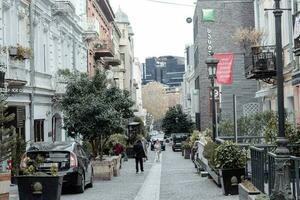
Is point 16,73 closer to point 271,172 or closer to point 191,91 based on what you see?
point 271,172

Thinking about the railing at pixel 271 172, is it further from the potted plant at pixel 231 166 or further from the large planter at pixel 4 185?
the large planter at pixel 4 185

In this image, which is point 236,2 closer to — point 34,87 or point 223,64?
point 223,64

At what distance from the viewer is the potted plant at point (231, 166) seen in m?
15.0

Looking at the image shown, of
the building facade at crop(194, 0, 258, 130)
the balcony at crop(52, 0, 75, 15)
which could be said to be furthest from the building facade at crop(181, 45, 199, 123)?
the balcony at crop(52, 0, 75, 15)

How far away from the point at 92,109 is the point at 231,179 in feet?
35.4

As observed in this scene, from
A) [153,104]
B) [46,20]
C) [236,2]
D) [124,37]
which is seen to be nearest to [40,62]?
[46,20]

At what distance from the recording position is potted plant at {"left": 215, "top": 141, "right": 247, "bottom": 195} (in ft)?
49.3

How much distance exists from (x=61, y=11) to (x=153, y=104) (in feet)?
396

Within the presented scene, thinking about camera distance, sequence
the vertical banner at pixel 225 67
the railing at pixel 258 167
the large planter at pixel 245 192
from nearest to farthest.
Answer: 1. the railing at pixel 258 167
2. the large planter at pixel 245 192
3. the vertical banner at pixel 225 67

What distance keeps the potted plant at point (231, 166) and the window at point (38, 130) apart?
1310cm

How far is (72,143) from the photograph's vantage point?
60.2 ft

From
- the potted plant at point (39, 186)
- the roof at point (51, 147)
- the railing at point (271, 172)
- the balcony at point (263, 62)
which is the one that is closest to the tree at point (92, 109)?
the balcony at point (263, 62)

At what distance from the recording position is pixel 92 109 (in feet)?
81.2

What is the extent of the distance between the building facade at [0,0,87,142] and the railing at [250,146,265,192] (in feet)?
37.1
